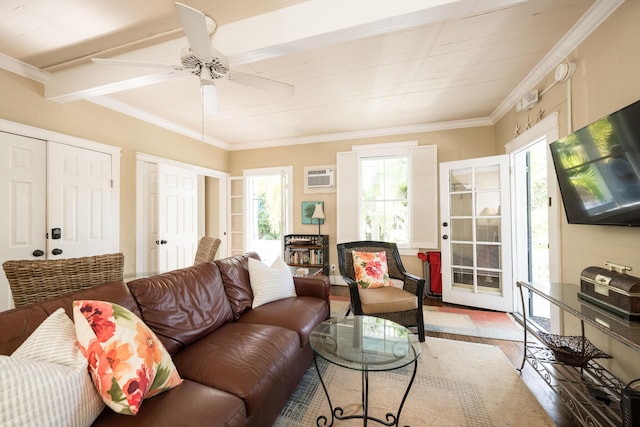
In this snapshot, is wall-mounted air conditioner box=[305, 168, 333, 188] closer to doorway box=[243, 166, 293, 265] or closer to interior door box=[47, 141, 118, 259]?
doorway box=[243, 166, 293, 265]

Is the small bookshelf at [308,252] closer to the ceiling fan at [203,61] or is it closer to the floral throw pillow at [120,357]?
the ceiling fan at [203,61]

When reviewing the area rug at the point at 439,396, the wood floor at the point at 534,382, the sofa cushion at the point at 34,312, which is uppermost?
the sofa cushion at the point at 34,312

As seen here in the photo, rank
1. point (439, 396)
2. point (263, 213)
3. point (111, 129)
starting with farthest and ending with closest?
point (263, 213)
point (111, 129)
point (439, 396)

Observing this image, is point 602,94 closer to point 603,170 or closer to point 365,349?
point 603,170

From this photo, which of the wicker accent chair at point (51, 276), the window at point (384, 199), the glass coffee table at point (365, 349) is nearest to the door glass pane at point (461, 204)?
the window at point (384, 199)

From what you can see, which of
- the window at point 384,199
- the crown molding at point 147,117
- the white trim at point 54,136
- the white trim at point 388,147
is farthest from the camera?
the window at point 384,199

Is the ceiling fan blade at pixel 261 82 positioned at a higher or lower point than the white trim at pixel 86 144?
higher

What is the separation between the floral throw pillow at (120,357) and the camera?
93cm

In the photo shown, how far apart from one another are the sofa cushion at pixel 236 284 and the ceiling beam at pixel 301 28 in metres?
1.55

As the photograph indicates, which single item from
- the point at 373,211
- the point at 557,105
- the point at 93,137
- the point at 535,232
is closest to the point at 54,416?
the point at 93,137

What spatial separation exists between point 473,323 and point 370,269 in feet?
4.30

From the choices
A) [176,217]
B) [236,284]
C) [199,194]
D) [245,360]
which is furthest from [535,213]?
[199,194]

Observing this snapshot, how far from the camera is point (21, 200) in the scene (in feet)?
7.76

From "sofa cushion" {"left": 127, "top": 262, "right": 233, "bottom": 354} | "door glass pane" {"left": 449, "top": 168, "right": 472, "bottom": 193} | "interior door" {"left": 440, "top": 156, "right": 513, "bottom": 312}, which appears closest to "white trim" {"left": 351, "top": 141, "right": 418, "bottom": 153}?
"interior door" {"left": 440, "top": 156, "right": 513, "bottom": 312}
